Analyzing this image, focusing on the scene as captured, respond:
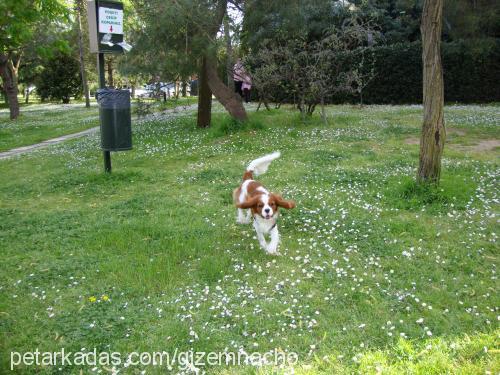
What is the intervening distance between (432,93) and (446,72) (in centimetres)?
1524

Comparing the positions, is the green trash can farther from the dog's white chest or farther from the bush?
the bush

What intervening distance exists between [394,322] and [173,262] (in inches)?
97.9

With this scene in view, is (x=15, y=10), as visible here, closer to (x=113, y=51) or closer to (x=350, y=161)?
(x=113, y=51)

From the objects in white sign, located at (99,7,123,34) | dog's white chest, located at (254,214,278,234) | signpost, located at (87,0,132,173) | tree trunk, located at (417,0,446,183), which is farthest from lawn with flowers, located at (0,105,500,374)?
white sign, located at (99,7,123,34)

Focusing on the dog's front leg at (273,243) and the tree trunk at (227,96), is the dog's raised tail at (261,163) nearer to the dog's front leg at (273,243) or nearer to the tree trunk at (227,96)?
the dog's front leg at (273,243)

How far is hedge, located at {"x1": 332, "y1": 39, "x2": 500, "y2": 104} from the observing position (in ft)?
62.2

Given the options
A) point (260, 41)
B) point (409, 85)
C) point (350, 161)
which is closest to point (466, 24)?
point (409, 85)

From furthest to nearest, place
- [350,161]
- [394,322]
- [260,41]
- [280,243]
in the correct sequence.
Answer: [260,41]
[350,161]
[280,243]
[394,322]

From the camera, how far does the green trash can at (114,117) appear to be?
327 inches

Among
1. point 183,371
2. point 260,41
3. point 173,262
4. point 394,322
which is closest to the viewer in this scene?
point 183,371

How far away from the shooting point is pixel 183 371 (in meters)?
3.24

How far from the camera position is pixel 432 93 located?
21.0 ft

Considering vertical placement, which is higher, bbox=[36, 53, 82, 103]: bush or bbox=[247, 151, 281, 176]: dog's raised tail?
bbox=[36, 53, 82, 103]: bush

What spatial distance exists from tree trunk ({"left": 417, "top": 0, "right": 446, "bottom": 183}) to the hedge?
44.4 feet
